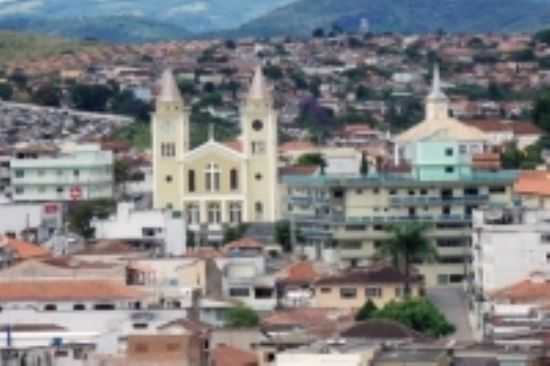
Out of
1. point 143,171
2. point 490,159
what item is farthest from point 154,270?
point 143,171

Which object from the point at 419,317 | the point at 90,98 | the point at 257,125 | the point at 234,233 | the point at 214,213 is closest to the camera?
the point at 419,317

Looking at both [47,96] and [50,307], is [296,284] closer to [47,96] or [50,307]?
[50,307]

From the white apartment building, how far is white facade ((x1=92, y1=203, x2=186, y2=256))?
40.1 feet

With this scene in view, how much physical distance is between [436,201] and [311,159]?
857 inches

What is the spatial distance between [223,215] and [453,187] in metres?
13.8

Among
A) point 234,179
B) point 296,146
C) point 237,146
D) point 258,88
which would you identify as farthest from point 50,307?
point 296,146

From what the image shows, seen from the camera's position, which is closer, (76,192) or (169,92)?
(169,92)

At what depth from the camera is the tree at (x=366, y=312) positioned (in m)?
59.8

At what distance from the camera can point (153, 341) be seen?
50.7m

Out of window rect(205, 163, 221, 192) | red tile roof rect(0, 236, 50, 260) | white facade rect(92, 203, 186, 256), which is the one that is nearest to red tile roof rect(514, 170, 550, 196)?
white facade rect(92, 203, 186, 256)

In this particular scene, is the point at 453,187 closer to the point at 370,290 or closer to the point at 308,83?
the point at 370,290

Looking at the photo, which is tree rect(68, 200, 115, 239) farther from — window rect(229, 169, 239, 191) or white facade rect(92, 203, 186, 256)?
window rect(229, 169, 239, 191)

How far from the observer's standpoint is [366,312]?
2378 inches

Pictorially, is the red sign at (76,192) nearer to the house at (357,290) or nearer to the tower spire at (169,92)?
the tower spire at (169,92)
